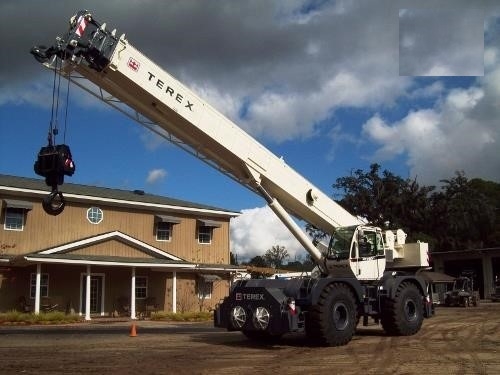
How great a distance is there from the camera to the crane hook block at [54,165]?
11.7 m

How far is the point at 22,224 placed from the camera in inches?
1062

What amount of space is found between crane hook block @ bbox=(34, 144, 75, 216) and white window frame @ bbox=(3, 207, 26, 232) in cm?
1597

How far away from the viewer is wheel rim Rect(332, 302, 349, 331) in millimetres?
13133

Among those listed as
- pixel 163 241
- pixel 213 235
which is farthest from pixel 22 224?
pixel 213 235

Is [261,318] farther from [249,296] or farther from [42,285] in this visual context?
[42,285]

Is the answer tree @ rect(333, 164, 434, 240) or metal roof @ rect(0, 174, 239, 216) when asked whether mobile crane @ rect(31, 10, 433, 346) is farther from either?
tree @ rect(333, 164, 434, 240)

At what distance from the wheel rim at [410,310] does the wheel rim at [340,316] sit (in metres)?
2.63

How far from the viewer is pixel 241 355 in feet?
39.2

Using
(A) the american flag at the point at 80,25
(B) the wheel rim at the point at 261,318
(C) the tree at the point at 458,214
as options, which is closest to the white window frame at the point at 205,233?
(B) the wheel rim at the point at 261,318

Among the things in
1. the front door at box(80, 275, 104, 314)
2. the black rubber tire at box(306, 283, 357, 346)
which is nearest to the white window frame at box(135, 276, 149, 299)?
the front door at box(80, 275, 104, 314)

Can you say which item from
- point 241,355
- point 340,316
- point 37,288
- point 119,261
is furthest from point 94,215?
point 241,355

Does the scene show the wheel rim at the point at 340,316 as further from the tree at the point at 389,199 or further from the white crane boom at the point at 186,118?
the tree at the point at 389,199

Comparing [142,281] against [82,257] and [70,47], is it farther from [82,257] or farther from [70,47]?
[70,47]

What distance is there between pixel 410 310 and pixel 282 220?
13.8 feet
